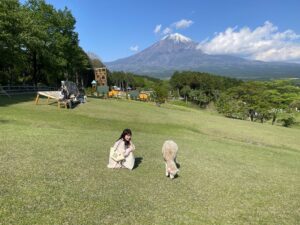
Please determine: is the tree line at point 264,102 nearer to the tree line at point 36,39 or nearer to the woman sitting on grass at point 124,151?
the tree line at point 36,39

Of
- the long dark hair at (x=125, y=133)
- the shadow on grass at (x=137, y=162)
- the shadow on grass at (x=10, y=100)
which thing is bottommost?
the shadow on grass at (x=10, y=100)

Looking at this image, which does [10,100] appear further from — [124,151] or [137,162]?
[124,151]

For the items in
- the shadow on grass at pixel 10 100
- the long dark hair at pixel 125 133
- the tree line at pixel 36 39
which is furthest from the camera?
the tree line at pixel 36 39

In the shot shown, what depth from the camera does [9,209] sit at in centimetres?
838

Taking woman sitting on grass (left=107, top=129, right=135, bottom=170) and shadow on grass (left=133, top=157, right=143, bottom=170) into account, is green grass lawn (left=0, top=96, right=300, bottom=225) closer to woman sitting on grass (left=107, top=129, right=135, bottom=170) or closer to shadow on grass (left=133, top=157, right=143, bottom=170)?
shadow on grass (left=133, top=157, right=143, bottom=170)

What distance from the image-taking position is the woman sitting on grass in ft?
43.8

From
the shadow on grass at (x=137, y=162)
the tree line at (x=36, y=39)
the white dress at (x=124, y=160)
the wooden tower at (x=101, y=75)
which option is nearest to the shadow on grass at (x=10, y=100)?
the tree line at (x=36, y=39)

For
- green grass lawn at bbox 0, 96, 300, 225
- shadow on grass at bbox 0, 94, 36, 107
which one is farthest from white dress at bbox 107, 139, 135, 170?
shadow on grass at bbox 0, 94, 36, 107

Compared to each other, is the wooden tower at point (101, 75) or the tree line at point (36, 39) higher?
the tree line at point (36, 39)

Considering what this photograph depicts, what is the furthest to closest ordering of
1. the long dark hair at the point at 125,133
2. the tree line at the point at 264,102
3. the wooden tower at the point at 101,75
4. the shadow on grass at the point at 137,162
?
the wooden tower at the point at 101,75 → the tree line at the point at 264,102 → the shadow on grass at the point at 137,162 → the long dark hair at the point at 125,133

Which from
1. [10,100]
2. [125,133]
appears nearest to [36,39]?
[10,100]

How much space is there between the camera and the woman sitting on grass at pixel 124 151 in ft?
43.8

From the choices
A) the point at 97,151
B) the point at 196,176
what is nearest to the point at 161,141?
the point at 97,151

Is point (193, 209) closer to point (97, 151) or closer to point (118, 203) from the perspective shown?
point (118, 203)
